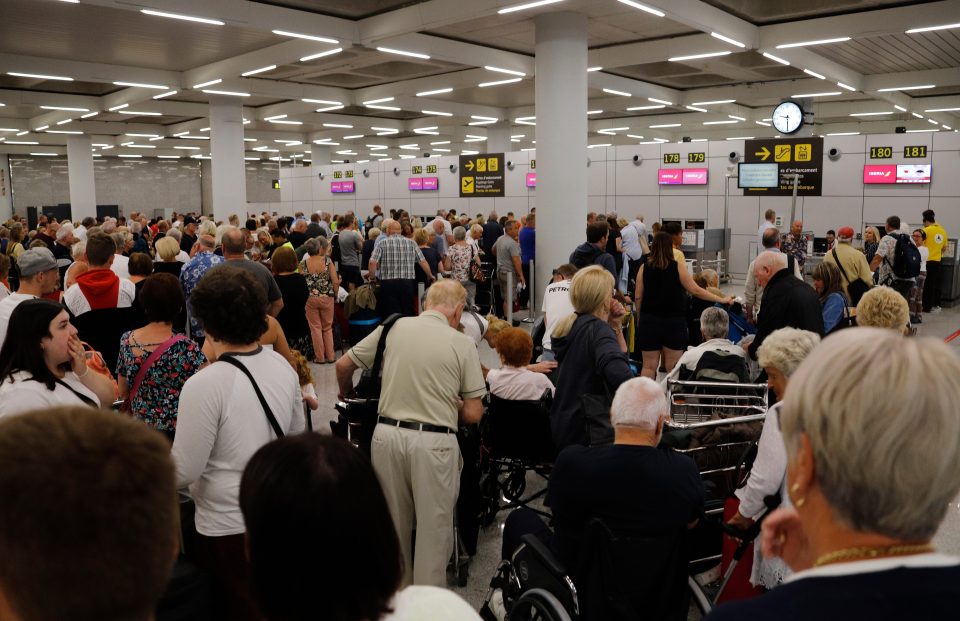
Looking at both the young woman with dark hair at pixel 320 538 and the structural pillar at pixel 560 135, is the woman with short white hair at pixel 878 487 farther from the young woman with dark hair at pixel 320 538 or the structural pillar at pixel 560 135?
the structural pillar at pixel 560 135

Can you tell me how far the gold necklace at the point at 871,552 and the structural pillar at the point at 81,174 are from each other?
28556 mm

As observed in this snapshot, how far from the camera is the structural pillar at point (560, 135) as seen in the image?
10.6m

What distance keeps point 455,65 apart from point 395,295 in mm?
8063

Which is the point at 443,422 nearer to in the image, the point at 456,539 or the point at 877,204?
the point at 456,539

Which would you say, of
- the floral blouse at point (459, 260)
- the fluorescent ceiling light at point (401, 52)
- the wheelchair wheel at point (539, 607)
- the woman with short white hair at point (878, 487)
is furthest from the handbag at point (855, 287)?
the woman with short white hair at point (878, 487)

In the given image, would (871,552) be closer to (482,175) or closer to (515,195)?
(515,195)

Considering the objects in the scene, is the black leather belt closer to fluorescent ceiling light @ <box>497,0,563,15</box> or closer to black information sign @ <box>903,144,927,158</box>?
fluorescent ceiling light @ <box>497,0,563,15</box>

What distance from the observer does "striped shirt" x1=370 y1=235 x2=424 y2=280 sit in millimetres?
9469

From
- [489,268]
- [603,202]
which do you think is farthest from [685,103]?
[489,268]

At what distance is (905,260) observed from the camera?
39.2 feet

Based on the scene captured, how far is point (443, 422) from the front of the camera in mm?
3473

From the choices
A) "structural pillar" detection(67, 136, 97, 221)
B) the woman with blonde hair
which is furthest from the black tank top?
"structural pillar" detection(67, 136, 97, 221)

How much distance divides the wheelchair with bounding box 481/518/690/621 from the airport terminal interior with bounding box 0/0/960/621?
0.03 m

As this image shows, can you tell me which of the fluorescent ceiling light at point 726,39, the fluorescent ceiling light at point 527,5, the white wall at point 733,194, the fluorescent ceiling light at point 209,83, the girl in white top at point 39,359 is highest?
the fluorescent ceiling light at point 209,83
